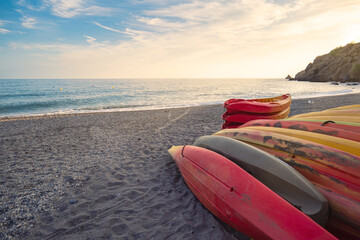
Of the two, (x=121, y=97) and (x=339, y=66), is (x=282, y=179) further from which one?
(x=339, y=66)

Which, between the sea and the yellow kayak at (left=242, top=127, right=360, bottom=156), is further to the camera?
the sea

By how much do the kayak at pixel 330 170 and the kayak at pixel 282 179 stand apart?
0.49 ft

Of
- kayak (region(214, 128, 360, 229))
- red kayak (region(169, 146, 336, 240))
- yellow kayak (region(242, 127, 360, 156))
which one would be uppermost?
yellow kayak (region(242, 127, 360, 156))

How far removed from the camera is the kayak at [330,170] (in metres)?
1.61

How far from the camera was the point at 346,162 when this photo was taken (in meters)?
1.78

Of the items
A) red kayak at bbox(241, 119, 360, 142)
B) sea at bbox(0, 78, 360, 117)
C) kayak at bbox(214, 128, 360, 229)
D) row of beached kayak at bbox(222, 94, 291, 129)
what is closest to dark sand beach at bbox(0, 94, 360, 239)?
kayak at bbox(214, 128, 360, 229)

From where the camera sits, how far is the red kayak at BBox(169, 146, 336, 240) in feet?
4.74

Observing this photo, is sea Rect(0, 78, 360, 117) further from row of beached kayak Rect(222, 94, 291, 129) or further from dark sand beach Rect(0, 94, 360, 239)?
row of beached kayak Rect(222, 94, 291, 129)

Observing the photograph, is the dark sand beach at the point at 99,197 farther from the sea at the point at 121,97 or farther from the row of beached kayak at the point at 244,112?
the sea at the point at 121,97

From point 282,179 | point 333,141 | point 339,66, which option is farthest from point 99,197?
point 339,66

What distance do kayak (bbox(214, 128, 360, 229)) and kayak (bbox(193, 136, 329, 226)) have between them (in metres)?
0.15

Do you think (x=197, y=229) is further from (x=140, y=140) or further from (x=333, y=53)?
(x=333, y=53)

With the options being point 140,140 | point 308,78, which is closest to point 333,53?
point 308,78

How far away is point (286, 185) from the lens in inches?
71.7
